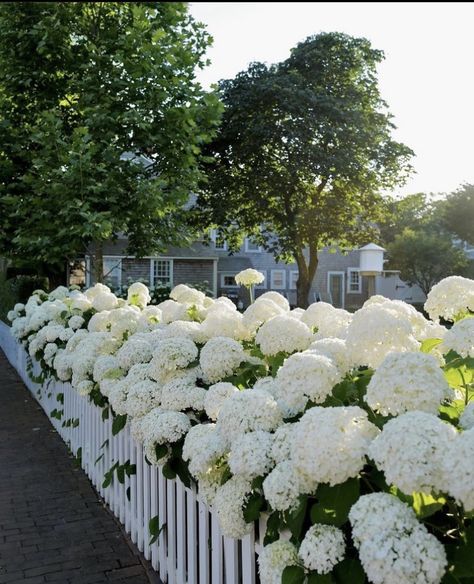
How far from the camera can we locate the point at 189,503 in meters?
2.94

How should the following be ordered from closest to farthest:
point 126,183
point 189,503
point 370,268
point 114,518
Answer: point 189,503 → point 114,518 → point 126,183 → point 370,268

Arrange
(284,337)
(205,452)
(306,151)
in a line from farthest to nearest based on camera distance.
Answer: (306,151) → (284,337) → (205,452)

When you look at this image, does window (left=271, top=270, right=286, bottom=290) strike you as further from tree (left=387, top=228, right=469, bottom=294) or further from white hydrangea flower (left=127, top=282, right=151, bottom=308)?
white hydrangea flower (left=127, top=282, right=151, bottom=308)

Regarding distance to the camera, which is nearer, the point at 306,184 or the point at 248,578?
the point at 248,578

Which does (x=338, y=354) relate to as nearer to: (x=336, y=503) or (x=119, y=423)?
(x=336, y=503)

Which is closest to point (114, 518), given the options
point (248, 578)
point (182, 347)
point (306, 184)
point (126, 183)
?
point (182, 347)

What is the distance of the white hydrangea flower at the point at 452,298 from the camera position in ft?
8.48

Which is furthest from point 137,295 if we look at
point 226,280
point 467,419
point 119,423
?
point 226,280

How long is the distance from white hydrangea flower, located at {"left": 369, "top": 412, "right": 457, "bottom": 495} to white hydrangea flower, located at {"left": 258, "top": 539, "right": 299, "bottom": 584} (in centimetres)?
45

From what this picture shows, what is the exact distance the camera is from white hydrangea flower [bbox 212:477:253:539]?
2047 mm

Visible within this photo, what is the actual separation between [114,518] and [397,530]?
343cm

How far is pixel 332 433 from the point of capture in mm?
1631

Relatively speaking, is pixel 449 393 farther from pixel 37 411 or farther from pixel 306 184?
pixel 306 184

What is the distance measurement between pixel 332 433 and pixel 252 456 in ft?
1.23
